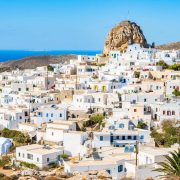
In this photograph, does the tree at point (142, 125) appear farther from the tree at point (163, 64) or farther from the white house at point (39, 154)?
the tree at point (163, 64)

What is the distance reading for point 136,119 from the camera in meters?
36.3

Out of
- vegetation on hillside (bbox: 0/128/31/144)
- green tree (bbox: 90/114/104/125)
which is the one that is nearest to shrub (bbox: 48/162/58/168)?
vegetation on hillside (bbox: 0/128/31/144)

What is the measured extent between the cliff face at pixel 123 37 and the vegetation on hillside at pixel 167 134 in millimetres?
35755

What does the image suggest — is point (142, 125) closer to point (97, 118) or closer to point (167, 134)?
point (167, 134)

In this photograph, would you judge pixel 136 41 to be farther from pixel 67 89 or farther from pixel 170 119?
pixel 170 119

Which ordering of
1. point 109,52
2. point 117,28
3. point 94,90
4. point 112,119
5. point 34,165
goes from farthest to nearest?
point 117,28
point 109,52
point 94,90
point 112,119
point 34,165

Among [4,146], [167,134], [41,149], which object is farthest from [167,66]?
[41,149]

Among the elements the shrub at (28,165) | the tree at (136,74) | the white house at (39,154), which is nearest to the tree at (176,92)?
the tree at (136,74)

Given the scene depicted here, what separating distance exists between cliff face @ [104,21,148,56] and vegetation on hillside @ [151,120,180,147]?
117ft

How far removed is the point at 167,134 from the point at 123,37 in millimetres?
39864

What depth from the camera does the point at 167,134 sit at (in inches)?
1345

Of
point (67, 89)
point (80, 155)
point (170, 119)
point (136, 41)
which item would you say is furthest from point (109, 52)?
point (80, 155)

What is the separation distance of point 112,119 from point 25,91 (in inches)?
592

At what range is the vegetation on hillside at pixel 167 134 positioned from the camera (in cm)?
3291
